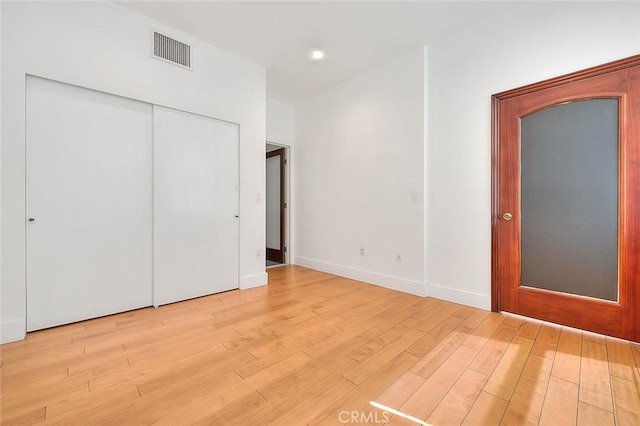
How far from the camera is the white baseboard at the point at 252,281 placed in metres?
3.53

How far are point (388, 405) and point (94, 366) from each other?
192 cm

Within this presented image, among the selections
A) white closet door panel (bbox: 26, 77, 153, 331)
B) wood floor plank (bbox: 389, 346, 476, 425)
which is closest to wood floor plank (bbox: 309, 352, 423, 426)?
wood floor plank (bbox: 389, 346, 476, 425)

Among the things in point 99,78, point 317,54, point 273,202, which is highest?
point 317,54

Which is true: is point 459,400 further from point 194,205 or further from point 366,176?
point 194,205

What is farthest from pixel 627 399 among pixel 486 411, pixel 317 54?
pixel 317 54

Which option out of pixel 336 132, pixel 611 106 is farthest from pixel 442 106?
pixel 336 132

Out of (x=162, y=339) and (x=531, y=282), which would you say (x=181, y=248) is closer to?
(x=162, y=339)

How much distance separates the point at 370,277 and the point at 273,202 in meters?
2.73

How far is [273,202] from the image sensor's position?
221 inches

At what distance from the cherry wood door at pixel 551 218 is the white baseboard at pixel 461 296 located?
0.10m

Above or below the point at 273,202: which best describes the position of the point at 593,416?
below

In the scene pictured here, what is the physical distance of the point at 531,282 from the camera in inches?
101

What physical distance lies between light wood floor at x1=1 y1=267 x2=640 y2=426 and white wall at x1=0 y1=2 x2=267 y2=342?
878 mm

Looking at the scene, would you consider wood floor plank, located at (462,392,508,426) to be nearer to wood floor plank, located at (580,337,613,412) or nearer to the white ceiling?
wood floor plank, located at (580,337,613,412)
